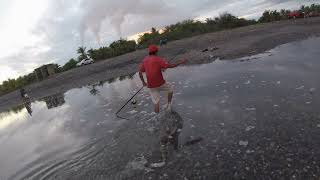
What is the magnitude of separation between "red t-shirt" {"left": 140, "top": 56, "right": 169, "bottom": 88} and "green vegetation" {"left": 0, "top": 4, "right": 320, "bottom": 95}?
3393cm

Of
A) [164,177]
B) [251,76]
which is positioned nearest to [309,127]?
[164,177]

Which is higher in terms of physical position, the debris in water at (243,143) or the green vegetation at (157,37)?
the green vegetation at (157,37)

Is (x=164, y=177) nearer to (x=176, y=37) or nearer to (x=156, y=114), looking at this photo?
(x=156, y=114)

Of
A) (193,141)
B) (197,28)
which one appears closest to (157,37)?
(197,28)

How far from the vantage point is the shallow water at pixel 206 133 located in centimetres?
652

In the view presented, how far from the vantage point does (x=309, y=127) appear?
7309 mm

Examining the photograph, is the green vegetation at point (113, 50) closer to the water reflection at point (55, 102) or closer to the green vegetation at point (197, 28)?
the green vegetation at point (197, 28)

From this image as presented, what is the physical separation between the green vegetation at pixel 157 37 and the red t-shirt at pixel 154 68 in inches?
1336

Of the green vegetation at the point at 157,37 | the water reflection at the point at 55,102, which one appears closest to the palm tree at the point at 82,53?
the green vegetation at the point at 157,37

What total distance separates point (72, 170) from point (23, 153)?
3833 millimetres

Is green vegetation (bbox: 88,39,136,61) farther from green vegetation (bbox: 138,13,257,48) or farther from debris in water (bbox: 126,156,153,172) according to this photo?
debris in water (bbox: 126,156,153,172)

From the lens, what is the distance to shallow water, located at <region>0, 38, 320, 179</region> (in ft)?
21.4

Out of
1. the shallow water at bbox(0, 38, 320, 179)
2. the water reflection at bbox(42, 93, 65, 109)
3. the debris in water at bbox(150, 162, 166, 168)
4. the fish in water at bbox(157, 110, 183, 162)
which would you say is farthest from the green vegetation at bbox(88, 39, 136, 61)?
the debris in water at bbox(150, 162, 166, 168)

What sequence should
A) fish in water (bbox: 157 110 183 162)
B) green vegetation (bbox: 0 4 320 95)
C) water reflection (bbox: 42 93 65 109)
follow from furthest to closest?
1. green vegetation (bbox: 0 4 320 95)
2. water reflection (bbox: 42 93 65 109)
3. fish in water (bbox: 157 110 183 162)
